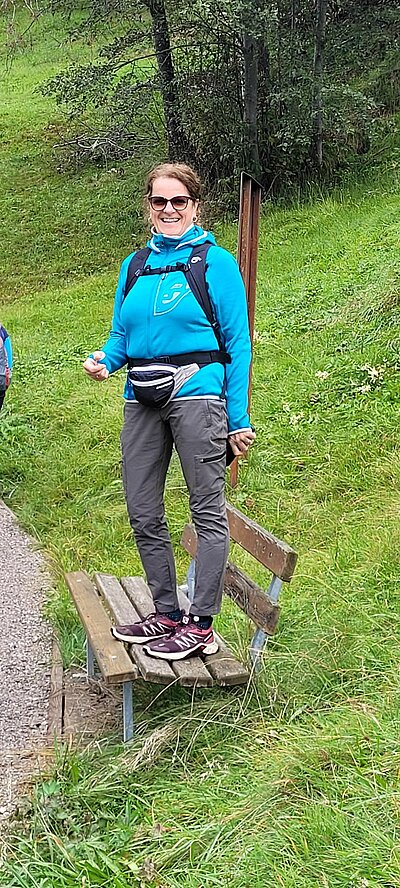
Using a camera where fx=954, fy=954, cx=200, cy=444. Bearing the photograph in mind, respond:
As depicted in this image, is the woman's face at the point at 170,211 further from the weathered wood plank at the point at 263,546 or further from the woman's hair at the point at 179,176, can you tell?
the weathered wood plank at the point at 263,546

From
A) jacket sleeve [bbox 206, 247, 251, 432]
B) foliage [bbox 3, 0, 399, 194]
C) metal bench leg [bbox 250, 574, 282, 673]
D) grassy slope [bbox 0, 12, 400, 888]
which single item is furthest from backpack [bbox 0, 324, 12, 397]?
foliage [bbox 3, 0, 399, 194]

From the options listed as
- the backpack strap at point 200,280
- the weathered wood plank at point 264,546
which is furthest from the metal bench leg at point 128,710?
the backpack strap at point 200,280

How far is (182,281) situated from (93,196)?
14.8m

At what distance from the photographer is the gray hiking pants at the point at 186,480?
334cm

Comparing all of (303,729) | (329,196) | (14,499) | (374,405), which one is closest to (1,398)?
(14,499)

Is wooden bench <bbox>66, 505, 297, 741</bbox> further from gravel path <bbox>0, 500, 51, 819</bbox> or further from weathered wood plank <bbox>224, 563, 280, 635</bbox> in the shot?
gravel path <bbox>0, 500, 51, 819</bbox>

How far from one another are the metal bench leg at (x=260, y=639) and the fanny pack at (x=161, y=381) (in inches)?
31.1

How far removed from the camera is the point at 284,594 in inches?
172

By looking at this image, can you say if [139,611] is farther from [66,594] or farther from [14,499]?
[14,499]

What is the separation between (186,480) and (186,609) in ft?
2.42

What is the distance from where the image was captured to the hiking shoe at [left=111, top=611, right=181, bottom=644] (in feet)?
11.6

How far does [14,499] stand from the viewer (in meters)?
6.67

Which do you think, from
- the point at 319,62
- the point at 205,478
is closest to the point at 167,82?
the point at 319,62

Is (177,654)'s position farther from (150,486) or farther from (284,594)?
(284,594)
